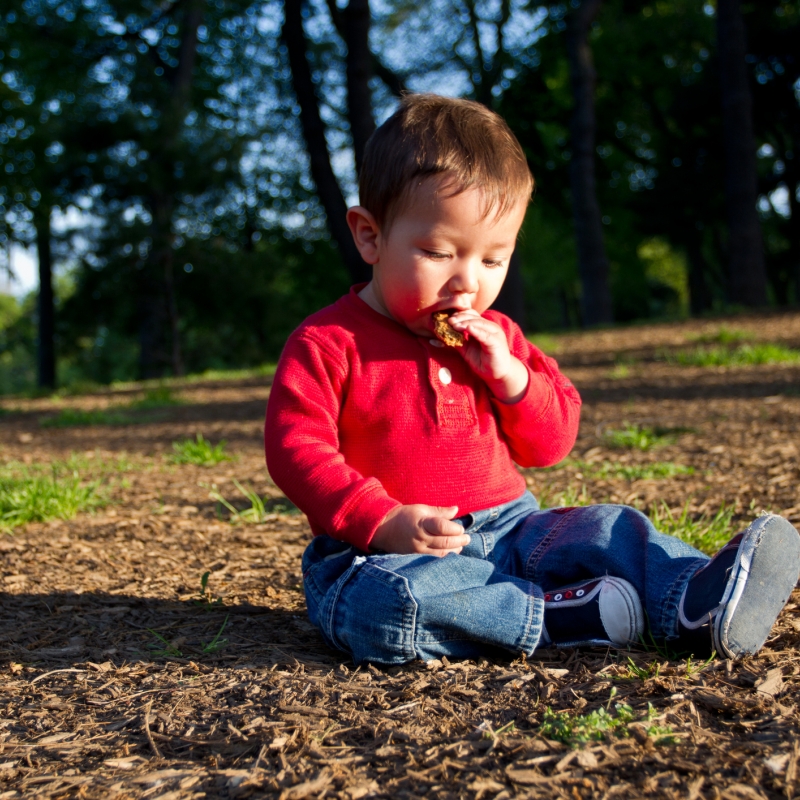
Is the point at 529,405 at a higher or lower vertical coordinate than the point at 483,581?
higher

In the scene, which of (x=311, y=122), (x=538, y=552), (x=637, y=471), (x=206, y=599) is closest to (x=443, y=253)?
(x=538, y=552)

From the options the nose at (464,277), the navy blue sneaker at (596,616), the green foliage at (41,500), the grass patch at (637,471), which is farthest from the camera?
the grass patch at (637,471)

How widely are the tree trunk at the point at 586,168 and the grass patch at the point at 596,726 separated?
1489cm

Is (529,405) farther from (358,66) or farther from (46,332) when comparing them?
(46,332)

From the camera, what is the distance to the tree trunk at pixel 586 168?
615 inches

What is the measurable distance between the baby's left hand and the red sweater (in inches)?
1.7

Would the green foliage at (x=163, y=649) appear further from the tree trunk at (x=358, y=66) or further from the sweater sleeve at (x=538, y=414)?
the tree trunk at (x=358, y=66)

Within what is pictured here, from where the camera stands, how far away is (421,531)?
2.03 meters

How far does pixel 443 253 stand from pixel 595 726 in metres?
1.22

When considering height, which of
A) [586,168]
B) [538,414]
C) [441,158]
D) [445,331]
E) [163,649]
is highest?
[586,168]

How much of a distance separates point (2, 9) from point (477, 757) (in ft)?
64.7

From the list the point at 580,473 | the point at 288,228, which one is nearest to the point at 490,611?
the point at 580,473

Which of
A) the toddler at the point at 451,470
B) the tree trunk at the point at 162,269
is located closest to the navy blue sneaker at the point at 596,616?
the toddler at the point at 451,470

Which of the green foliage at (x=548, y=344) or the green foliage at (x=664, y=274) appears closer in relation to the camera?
the green foliage at (x=548, y=344)
